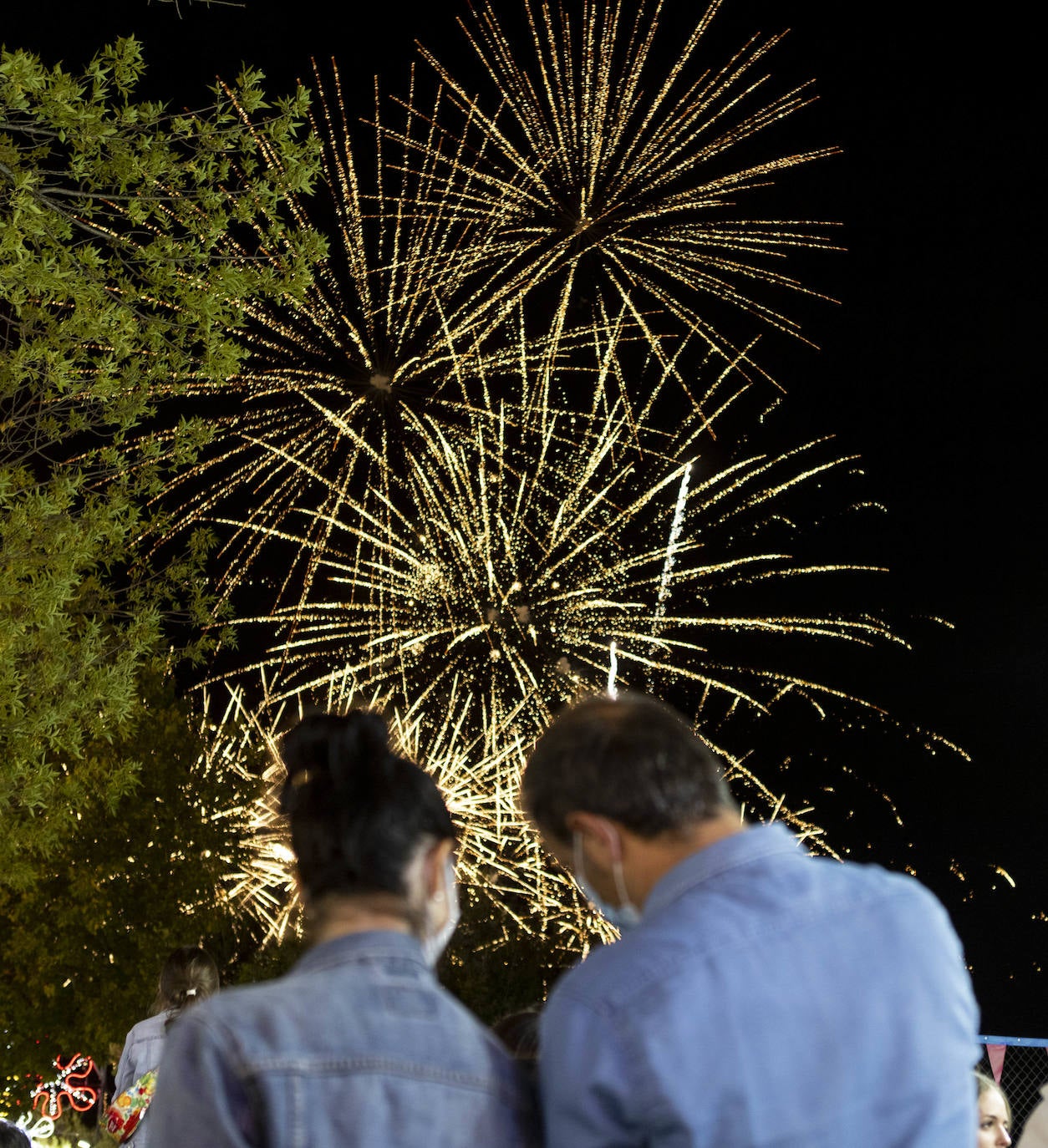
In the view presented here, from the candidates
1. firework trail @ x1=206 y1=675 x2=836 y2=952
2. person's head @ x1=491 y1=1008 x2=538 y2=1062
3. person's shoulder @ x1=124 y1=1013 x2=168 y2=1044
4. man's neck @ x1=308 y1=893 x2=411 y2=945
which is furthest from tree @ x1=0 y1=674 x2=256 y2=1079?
man's neck @ x1=308 y1=893 x2=411 y2=945

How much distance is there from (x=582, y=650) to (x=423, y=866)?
44.5ft

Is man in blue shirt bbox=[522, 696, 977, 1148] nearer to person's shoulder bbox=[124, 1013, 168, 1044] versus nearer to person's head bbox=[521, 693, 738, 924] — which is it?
person's head bbox=[521, 693, 738, 924]

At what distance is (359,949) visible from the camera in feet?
7.55

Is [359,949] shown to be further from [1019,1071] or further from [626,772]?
[1019,1071]

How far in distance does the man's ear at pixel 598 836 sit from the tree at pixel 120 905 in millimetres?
18019

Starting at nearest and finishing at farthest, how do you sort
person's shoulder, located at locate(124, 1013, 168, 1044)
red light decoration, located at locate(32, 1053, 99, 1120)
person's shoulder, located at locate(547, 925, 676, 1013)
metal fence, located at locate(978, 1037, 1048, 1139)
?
person's shoulder, located at locate(547, 925, 676, 1013) < person's shoulder, located at locate(124, 1013, 168, 1044) < metal fence, located at locate(978, 1037, 1048, 1139) < red light decoration, located at locate(32, 1053, 99, 1120)

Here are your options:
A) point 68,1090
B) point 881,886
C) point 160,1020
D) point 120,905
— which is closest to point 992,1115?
point 881,886

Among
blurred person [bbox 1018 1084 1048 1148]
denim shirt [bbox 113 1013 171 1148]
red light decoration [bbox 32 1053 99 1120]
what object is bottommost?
red light decoration [bbox 32 1053 99 1120]

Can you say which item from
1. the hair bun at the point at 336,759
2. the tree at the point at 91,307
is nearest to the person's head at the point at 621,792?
the hair bun at the point at 336,759

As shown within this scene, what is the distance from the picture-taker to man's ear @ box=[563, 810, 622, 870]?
8.27 ft

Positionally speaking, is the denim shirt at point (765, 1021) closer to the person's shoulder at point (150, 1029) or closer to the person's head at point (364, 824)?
the person's head at point (364, 824)

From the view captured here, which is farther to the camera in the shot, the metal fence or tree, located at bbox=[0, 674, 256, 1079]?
tree, located at bbox=[0, 674, 256, 1079]

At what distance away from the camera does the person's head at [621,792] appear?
8.19ft

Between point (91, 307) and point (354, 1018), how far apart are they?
7180mm
